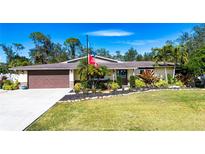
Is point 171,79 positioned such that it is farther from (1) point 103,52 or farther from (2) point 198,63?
(1) point 103,52

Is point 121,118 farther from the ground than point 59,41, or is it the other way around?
point 59,41

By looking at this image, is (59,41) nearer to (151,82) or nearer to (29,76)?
(29,76)

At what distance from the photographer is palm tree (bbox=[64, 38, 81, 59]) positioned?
4697cm

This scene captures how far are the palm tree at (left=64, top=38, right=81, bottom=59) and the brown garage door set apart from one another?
26272 mm

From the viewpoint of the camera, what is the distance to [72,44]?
4791 centimetres

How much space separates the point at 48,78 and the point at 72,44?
89.9ft

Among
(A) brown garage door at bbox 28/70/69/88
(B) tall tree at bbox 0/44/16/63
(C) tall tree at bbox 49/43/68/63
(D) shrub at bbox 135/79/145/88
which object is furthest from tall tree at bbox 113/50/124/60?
(D) shrub at bbox 135/79/145/88

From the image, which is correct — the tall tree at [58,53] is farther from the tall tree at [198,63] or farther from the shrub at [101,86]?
the tall tree at [198,63]

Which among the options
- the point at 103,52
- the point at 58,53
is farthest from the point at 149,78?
the point at 103,52
